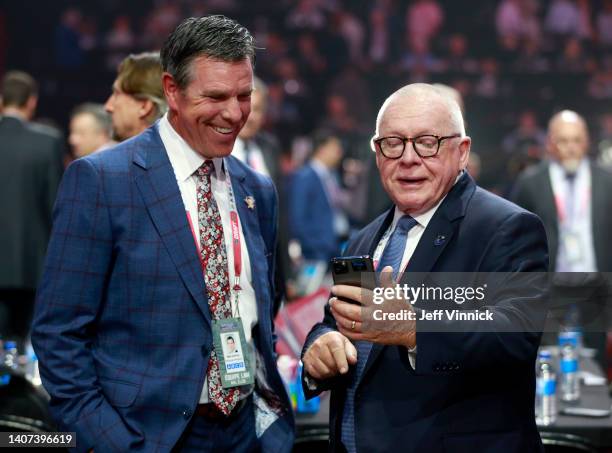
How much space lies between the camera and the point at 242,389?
7.73 ft

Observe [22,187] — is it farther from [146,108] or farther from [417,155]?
[417,155]

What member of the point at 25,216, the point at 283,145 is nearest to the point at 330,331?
the point at 25,216

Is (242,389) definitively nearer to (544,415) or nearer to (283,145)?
(544,415)

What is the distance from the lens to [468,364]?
2.06m

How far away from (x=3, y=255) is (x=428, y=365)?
14.7ft

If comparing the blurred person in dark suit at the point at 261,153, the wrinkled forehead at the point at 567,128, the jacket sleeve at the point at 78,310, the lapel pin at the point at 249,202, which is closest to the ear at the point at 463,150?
the lapel pin at the point at 249,202

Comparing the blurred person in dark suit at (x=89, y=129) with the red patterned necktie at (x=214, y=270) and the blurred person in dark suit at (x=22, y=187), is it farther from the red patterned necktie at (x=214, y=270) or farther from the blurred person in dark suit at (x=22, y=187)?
the red patterned necktie at (x=214, y=270)

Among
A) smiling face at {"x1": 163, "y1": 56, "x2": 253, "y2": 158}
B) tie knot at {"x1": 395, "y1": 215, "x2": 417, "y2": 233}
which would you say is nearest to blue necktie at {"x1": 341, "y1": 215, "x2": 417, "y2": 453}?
tie knot at {"x1": 395, "y1": 215, "x2": 417, "y2": 233}

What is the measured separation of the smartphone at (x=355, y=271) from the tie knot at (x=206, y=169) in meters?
0.53

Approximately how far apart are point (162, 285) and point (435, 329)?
0.66 m

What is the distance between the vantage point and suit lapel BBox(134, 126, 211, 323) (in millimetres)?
2256

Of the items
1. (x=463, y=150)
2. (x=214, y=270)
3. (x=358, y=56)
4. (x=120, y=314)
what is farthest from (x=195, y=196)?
(x=358, y=56)

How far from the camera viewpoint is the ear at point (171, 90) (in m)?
2.34

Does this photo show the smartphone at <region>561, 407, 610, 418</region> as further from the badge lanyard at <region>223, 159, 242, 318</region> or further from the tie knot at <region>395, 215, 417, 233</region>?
the badge lanyard at <region>223, 159, 242, 318</region>
